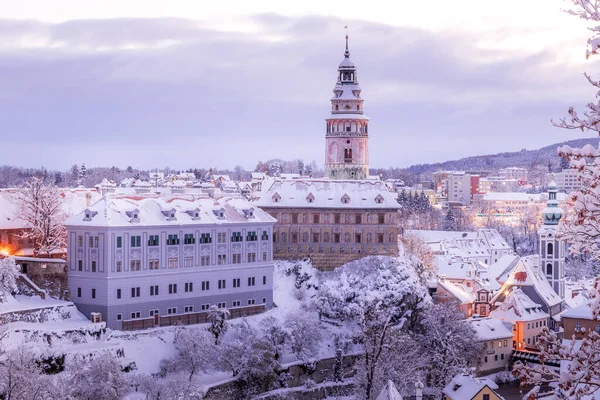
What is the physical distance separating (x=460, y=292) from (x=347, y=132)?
715 inches

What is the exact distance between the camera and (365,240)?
6662cm

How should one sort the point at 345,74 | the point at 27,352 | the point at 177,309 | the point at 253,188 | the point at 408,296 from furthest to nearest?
the point at 253,188
the point at 345,74
the point at 408,296
the point at 177,309
the point at 27,352

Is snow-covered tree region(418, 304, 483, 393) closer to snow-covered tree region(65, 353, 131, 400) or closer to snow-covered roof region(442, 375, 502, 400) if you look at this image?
snow-covered roof region(442, 375, 502, 400)

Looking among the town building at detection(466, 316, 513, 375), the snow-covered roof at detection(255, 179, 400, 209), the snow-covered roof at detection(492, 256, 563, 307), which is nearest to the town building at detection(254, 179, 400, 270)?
the snow-covered roof at detection(255, 179, 400, 209)

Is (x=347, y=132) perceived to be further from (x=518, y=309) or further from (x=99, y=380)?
(x=99, y=380)

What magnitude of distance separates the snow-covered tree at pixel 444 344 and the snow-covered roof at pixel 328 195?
9.79 m

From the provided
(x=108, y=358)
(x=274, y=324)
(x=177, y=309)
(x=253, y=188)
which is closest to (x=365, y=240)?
(x=274, y=324)

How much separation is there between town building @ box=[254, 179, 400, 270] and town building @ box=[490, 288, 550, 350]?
1616cm

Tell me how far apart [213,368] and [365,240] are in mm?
20083

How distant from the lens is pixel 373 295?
60.8 meters

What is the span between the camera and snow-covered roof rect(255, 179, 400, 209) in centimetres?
6706

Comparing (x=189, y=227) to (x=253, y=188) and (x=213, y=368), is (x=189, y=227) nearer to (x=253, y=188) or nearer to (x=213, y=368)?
(x=213, y=368)

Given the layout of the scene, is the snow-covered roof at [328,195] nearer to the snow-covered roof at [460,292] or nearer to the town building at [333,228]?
the town building at [333,228]

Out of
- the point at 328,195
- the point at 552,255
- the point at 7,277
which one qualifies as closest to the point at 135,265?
the point at 7,277
